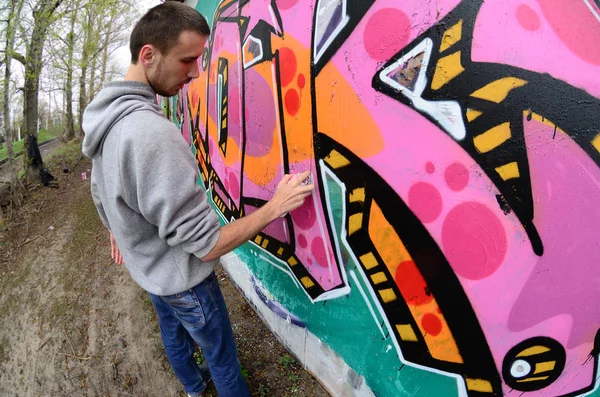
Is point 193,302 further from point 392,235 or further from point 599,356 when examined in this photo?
point 599,356

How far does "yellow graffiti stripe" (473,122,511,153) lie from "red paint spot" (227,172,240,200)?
6.86 feet

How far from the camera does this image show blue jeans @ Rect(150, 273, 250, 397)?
71.2 inches

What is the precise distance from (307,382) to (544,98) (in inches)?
96.5

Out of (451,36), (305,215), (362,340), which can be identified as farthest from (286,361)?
(451,36)

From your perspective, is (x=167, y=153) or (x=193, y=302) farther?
(x=193, y=302)

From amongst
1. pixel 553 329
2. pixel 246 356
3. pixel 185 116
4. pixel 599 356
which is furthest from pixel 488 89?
pixel 185 116

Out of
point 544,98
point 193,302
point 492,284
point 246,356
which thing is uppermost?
point 544,98

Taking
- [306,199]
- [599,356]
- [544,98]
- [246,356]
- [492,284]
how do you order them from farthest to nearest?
[246,356] < [306,199] < [492,284] < [599,356] < [544,98]

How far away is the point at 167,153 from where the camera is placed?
52.7 inches

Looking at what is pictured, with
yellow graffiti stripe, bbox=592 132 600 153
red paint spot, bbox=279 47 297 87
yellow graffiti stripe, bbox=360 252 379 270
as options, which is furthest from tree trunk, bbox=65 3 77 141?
yellow graffiti stripe, bbox=592 132 600 153

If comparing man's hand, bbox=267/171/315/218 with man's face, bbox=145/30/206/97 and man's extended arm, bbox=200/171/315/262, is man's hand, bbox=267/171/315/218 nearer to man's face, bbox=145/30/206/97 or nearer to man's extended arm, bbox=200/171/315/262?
man's extended arm, bbox=200/171/315/262

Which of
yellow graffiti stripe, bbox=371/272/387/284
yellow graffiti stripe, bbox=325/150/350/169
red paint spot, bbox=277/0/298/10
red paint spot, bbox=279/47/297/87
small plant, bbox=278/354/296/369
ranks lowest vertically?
small plant, bbox=278/354/296/369

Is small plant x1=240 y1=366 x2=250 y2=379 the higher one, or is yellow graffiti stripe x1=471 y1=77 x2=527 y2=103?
yellow graffiti stripe x1=471 y1=77 x2=527 y2=103

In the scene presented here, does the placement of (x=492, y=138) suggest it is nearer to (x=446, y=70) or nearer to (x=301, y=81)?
(x=446, y=70)
